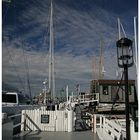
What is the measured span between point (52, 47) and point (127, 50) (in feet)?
54.4

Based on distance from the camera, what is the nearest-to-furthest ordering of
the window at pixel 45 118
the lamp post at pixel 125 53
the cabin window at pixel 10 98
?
the lamp post at pixel 125 53
the window at pixel 45 118
the cabin window at pixel 10 98

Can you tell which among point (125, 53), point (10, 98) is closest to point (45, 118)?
point (10, 98)

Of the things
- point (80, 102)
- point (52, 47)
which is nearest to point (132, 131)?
point (52, 47)

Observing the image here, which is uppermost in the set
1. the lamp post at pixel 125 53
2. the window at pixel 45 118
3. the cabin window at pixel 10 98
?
the lamp post at pixel 125 53

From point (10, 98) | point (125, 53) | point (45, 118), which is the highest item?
point (125, 53)

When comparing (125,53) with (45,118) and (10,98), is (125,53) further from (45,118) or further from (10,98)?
(10,98)

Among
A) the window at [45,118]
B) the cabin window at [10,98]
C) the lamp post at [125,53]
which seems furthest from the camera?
the cabin window at [10,98]

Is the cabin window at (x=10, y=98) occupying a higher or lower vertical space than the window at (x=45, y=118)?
higher

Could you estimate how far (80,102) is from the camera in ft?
85.7

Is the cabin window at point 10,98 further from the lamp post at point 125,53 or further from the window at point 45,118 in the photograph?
the lamp post at point 125,53

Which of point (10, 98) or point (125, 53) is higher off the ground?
point (125, 53)

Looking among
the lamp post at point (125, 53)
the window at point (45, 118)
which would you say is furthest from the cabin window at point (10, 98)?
the lamp post at point (125, 53)

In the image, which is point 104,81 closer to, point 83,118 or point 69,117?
point 83,118

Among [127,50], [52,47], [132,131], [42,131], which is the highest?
[52,47]
